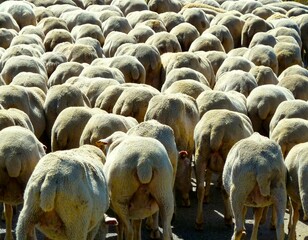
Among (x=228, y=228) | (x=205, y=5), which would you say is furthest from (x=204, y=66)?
(x=205, y=5)

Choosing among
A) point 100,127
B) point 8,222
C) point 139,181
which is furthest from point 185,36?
Result: point 139,181

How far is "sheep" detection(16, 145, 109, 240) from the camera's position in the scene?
722 centimetres

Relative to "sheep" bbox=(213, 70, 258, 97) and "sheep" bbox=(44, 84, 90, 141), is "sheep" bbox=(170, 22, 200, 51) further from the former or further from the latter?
"sheep" bbox=(44, 84, 90, 141)

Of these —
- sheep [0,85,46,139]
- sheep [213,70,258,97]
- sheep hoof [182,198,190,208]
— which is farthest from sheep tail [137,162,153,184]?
sheep [213,70,258,97]

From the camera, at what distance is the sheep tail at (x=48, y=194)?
23.5 feet

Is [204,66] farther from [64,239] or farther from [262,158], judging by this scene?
[64,239]

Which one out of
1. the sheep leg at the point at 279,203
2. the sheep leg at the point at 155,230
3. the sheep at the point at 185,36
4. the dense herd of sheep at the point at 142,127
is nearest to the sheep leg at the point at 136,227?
the dense herd of sheep at the point at 142,127

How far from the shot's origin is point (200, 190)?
34.6ft

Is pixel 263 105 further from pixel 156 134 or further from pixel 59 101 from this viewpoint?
pixel 59 101

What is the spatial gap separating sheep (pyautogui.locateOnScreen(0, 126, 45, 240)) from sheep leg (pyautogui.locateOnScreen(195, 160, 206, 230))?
2364mm

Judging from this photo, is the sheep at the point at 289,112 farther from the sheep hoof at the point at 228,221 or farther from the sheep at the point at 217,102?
the sheep hoof at the point at 228,221

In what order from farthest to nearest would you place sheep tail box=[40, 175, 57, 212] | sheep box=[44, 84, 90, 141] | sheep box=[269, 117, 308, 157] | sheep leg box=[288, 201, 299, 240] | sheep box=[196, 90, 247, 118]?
sheep box=[44, 84, 90, 141], sheep box=[196, 90, 247, 118], sheep box=[269, 117, 308, 157], sheep leg box=[288, 201, 299, 240], sheep tail box=[40, 175, 57, 212]

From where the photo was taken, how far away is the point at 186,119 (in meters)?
11.1

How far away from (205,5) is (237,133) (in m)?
15.7
